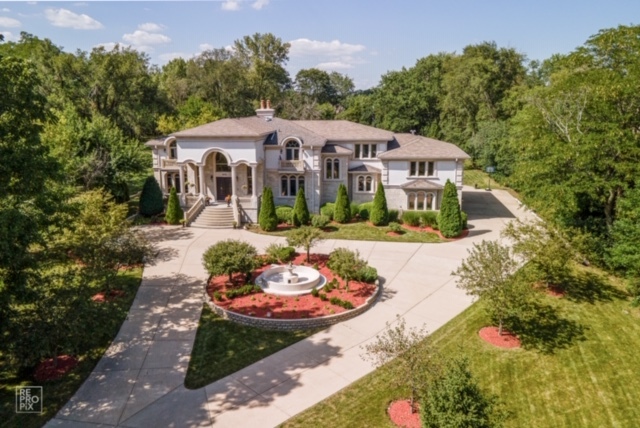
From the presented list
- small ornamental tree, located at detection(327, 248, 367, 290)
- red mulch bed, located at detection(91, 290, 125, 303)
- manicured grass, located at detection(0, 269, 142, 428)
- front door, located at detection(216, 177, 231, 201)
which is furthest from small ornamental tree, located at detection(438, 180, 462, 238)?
manicured grass, located at detection(0, 269, 142, 428)

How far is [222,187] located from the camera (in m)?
36.3

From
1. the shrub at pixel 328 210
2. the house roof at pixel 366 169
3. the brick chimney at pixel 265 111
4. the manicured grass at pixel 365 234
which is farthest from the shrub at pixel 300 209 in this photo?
the brick chimney at pixel 265 111

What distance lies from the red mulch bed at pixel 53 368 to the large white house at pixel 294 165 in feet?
60.5

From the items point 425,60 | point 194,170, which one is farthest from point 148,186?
point 425,60

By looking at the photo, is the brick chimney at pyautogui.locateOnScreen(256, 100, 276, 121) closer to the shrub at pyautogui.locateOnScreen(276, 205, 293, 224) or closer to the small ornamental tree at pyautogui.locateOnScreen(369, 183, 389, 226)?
the shrub at pyautogui.locateOnScreen(276, 205, 293, 224)

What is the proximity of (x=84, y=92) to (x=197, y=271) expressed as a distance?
30055 millimetres

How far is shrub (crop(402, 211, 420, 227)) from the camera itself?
1291 inches

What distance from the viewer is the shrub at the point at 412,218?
3278 cm

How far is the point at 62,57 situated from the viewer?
4194 cm

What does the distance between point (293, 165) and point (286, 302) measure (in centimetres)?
1720

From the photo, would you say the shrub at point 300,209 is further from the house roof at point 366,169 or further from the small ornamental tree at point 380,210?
the house roof at point 366,169

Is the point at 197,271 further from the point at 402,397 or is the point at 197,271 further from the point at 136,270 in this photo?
the point at 402,397

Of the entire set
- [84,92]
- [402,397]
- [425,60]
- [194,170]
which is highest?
[425,60]

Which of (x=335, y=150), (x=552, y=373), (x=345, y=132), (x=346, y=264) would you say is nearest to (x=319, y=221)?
(x=335, y=150)
